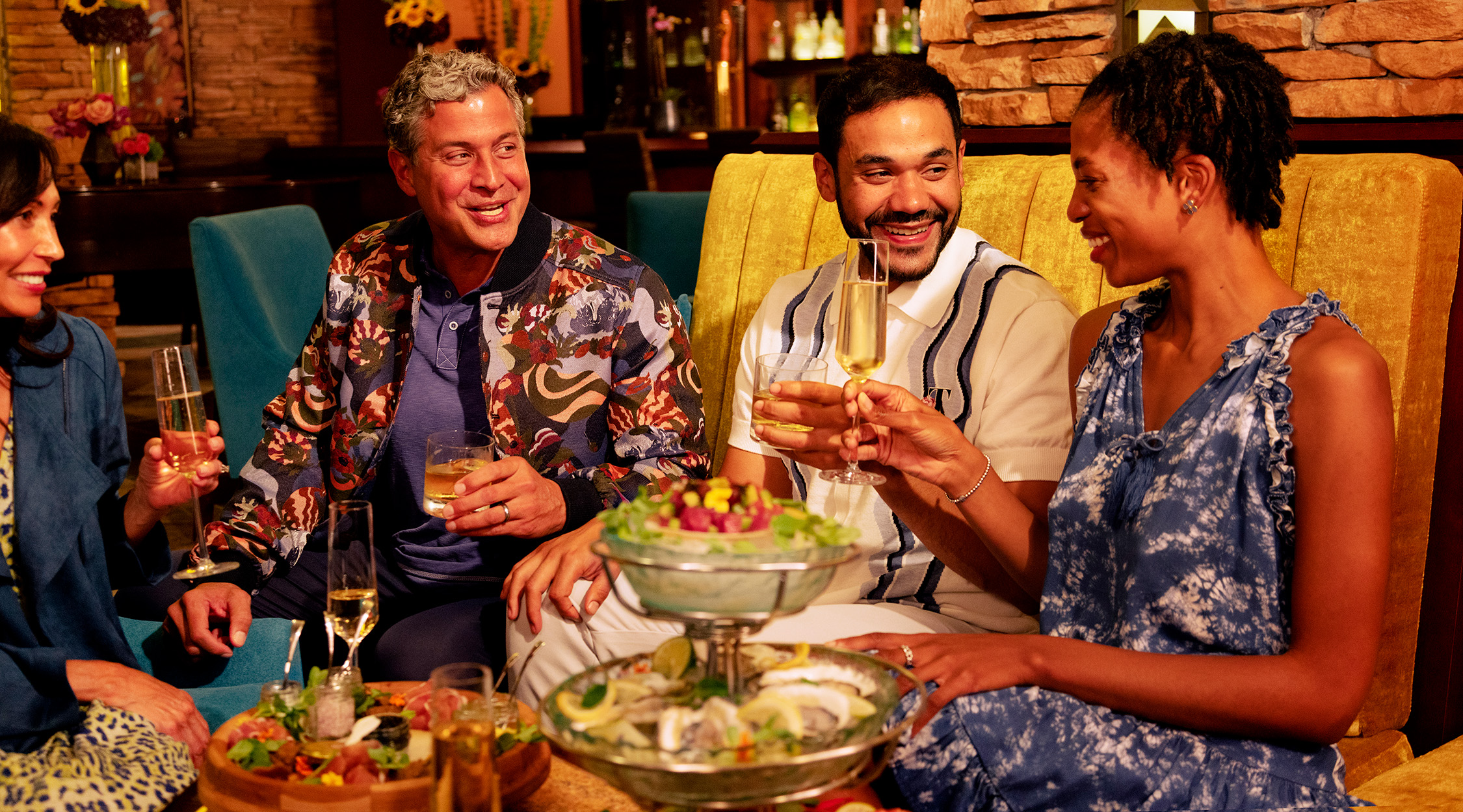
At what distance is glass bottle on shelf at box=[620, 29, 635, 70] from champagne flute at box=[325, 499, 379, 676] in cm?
824

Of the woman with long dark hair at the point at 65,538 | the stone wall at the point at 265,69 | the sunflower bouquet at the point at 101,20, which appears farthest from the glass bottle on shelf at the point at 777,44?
the woman with long dark hair at the point at 65,538

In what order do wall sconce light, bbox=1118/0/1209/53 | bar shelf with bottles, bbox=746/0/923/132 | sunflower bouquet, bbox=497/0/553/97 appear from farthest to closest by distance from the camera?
sunflower bouquet, bbox=497/0/553/97, bar shelf with bottles, bbox=746/0/923/132, wall sconce light, bbox=1118/0/1209/53

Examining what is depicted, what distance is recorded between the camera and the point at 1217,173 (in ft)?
5.35

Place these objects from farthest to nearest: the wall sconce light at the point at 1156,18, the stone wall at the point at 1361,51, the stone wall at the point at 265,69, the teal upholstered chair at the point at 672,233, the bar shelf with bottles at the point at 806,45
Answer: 1. the stone wall at the point at 265,69
2. the bar shelf with bottles at the point at 806,45
3. the teal upholstered chair at the point at 672,233
4. the wall sconce light at the point at 1156,18
5. the stone wall at the point at 1361,51

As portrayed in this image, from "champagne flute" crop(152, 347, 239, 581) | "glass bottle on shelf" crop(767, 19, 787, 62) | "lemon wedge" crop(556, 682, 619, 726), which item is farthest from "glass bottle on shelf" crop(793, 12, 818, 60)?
"lemon wedge" crop(556, 682, 619, 726)

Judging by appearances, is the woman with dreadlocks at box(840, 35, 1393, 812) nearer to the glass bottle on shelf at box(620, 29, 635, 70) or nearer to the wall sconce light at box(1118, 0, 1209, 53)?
the wall sconce light at box(1118, 0, 1209, 53)

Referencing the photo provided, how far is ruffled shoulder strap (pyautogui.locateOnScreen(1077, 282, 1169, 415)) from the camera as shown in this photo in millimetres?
1811

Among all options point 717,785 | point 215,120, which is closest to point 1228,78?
point 717,785

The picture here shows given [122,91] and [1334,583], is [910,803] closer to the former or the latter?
[1334,583]

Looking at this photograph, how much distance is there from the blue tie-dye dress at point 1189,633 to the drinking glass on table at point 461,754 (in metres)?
0.61

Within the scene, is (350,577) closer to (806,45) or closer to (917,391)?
(917,391)

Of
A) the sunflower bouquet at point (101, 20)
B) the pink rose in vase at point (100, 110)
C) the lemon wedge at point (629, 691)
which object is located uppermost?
the sunflower bouquet at point (101, 20)

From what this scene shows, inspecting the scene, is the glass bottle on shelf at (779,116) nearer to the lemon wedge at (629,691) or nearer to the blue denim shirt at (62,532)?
the blue denim shirt at (62,532)

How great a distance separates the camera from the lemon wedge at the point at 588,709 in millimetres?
1074
